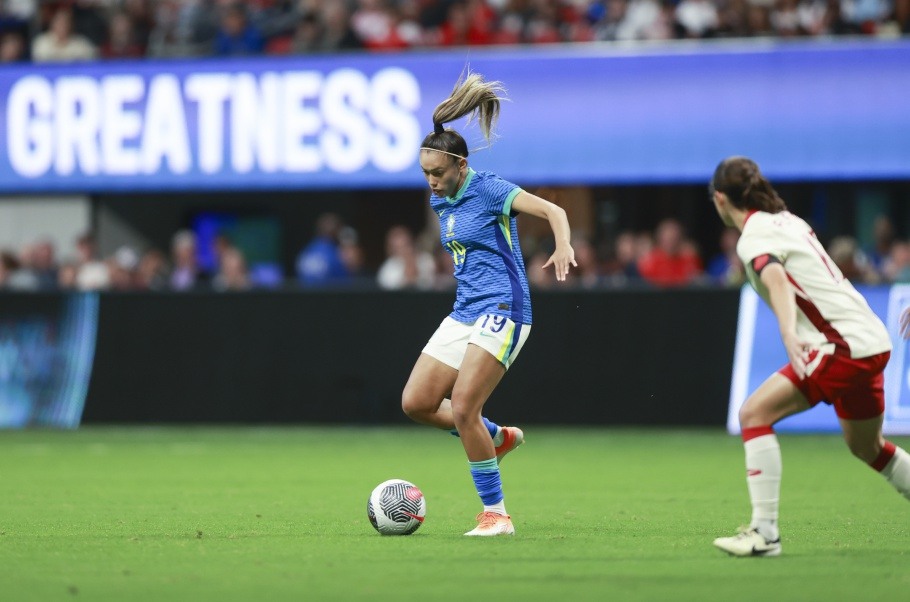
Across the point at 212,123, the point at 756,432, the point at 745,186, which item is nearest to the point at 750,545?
the point at 756,432

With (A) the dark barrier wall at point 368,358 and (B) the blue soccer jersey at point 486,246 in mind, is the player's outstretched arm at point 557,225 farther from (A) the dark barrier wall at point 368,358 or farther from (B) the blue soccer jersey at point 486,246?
(A) the dark barrier wall at point 368,358

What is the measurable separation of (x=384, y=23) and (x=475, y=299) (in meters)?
11.8

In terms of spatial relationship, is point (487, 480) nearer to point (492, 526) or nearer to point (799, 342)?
point (492, 526)

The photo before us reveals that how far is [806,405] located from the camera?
6797mm

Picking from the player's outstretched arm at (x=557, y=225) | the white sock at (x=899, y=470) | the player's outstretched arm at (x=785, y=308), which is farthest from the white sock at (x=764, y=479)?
the player's outstretched arm at (x=557, y=225)

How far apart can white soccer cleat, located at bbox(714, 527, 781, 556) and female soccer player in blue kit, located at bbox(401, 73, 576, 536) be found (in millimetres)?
1396

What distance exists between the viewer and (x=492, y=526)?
7.70 m

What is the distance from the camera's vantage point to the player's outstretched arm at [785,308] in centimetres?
638

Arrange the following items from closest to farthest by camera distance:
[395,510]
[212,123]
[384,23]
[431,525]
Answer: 1. [395,510]
2. [431,525]
3. [212,123]
4. [384,23]

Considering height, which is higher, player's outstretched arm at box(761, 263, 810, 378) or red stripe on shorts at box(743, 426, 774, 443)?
player's outstretched arm at box(761, 263, 810, 378)

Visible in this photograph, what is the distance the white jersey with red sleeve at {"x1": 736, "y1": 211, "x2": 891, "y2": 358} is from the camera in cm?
661

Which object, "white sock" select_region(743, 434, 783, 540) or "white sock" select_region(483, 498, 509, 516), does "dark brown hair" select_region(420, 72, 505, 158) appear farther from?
"white sock" select_region(743, 434, 783, 540)

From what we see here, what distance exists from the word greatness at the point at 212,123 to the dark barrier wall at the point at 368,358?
9.07 ft

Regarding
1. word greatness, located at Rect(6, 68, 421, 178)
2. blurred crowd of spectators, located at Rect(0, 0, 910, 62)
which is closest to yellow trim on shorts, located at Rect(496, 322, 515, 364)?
word greatness, located at Rect(6, 68, 421, 178)
